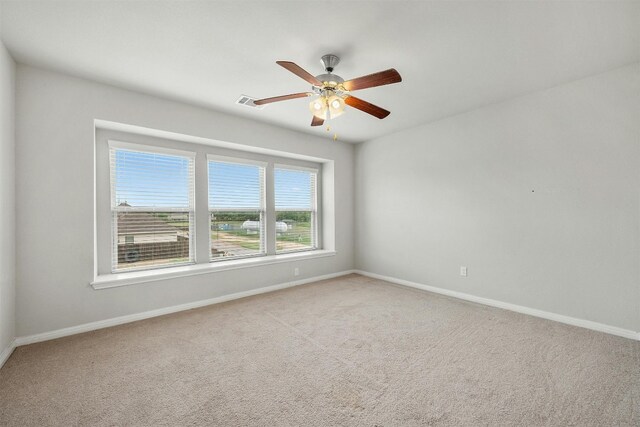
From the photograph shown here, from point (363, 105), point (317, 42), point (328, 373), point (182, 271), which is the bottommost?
point (328, 373)

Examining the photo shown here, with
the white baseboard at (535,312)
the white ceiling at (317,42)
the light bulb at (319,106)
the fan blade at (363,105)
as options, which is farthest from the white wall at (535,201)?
the light bulb at (319,106)

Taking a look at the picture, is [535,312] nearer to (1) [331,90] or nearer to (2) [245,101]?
(1) [331,90]

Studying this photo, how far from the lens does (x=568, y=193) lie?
3020mm

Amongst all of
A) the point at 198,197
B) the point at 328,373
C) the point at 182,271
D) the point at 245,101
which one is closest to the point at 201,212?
the point at 198,197

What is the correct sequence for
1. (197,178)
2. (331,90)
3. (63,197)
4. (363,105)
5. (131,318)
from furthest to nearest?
(197,178) → (131,318) → (63,197) → (363,105) → (331,90)

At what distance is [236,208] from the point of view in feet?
14.3

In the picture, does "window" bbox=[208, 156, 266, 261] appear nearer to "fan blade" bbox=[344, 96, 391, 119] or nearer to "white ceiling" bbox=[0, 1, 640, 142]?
"white ceiling" bbox=[0, 1, 640, 142]

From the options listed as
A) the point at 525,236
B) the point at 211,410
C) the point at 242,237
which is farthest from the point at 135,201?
the point at 525,236

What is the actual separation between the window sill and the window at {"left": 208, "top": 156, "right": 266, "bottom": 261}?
231 millimetres

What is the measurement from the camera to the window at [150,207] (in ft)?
11.1

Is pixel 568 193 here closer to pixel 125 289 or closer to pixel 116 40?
pixel 116 40

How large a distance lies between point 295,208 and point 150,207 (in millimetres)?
2324

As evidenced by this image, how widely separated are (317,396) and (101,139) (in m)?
3.57

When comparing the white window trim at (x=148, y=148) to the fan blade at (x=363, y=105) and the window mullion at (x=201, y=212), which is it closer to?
the window mullion at (x=201, y=212)
